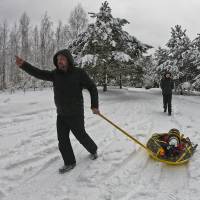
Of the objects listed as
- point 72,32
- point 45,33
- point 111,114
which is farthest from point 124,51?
point 45,33

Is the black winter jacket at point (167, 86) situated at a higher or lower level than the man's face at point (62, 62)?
lower

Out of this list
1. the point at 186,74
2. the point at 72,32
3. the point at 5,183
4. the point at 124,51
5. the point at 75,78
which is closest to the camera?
the point at 5,183

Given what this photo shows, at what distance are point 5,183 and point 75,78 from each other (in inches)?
81.5

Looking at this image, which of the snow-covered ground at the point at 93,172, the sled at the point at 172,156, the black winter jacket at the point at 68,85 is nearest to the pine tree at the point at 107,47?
the snow-covered ground at the point at 93,172

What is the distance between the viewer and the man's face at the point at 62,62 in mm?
4949

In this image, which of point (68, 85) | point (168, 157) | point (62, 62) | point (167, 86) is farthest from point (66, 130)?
point (167, 86)

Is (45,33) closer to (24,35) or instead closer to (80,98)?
(24,35)

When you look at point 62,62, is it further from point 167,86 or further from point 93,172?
point 167,86

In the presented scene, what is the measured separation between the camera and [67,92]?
5082 millimetres

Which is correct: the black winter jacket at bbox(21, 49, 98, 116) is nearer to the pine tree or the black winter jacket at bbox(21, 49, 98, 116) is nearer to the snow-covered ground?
the snow-covered ground

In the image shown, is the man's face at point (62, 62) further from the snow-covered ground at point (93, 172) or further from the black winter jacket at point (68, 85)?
the snow-covered ground at point (93, 172)

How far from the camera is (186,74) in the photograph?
1051 inches

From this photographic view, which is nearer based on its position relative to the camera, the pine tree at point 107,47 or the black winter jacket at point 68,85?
the black winter jacket at point 68,85

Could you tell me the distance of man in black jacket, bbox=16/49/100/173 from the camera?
5047mm
